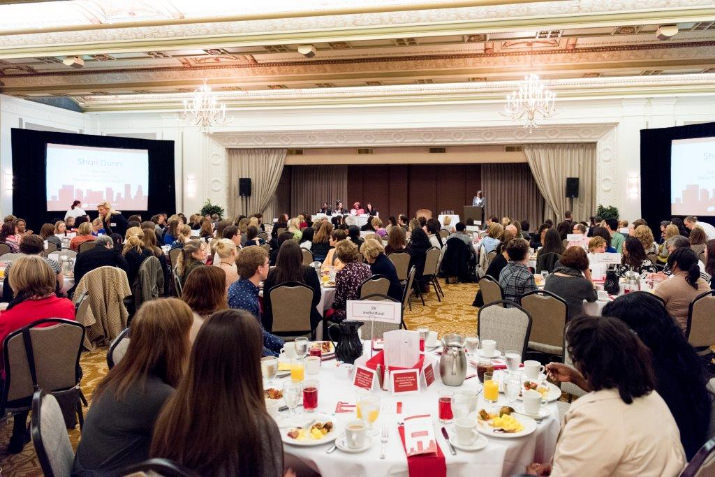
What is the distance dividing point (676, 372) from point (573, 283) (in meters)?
2.42

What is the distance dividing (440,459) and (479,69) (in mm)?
9326

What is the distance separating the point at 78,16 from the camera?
343 inches

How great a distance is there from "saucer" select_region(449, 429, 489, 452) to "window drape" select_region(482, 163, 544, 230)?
15219 mm

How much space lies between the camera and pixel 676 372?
223 cm

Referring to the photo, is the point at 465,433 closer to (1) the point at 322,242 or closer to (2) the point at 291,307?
(2) the point at 291,307

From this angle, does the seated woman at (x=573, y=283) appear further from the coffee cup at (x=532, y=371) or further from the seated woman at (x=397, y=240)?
the seated woman at (x=397, y=240)

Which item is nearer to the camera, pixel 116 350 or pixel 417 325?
pixel 116 350

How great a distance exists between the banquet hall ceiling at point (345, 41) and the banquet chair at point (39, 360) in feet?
20.2

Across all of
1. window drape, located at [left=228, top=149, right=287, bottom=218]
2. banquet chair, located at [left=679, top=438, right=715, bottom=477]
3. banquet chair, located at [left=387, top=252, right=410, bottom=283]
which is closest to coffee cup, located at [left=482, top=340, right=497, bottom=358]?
banquet chair, located at [left=679, top=438, right=715, bottom=477]

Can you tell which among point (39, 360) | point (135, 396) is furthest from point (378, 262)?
point (135, 396)

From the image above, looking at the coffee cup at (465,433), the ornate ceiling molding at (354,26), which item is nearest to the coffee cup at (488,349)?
the coffee cup at (465,433)

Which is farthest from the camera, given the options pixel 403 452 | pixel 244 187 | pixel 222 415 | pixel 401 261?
pixel 244 187

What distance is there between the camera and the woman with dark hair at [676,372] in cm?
221

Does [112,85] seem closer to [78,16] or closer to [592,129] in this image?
[78,16]
